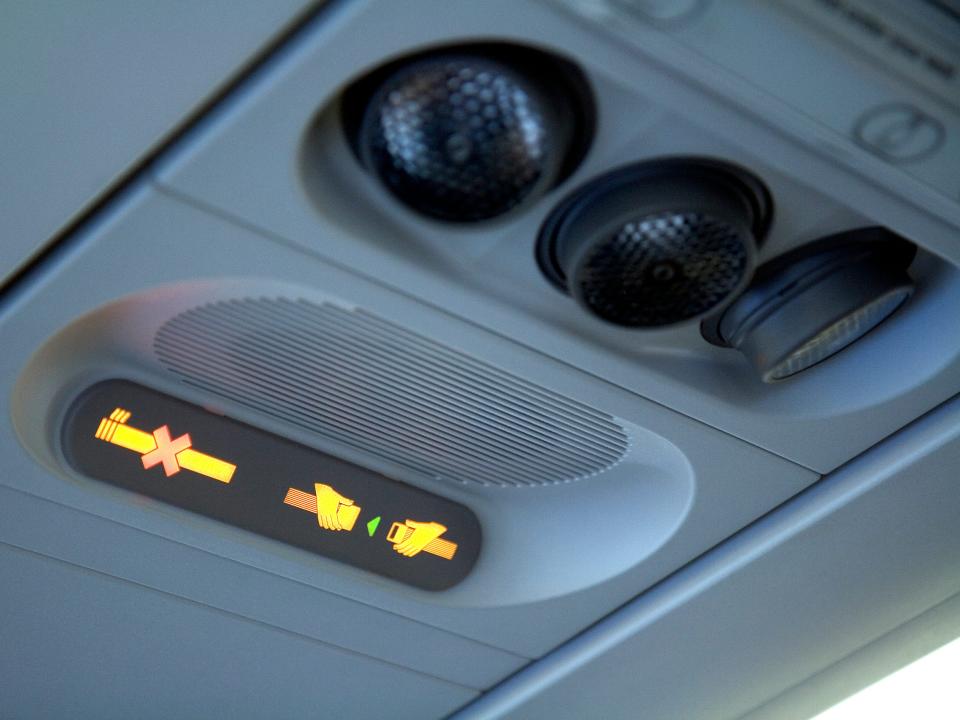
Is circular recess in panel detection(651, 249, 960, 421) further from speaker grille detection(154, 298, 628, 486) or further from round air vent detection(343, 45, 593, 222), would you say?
round air vent detection(343, 45, 593, 222)

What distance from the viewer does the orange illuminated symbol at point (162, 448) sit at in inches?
33.5

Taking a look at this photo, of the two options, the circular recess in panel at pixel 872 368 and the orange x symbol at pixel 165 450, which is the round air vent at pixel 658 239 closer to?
the circular recess in panel at pixel 872 368

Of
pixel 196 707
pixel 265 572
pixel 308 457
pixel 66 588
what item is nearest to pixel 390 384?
pixel 308 457

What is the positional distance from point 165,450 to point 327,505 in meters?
0.16

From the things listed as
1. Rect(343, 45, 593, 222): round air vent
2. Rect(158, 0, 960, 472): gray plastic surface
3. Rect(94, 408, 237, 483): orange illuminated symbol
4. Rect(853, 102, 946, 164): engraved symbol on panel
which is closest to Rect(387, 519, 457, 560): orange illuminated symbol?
Rect(94, 408, 237, 483): orange illuminated symbol

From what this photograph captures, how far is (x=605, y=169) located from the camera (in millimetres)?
677

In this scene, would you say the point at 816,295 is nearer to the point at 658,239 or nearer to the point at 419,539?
the point at 658,239

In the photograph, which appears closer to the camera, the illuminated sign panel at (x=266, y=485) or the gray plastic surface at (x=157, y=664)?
the illuminated sign panel at (x=266, y=485)

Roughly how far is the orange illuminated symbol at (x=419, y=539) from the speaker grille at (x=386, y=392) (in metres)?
0.05

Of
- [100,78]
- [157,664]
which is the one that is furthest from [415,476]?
[100,78]

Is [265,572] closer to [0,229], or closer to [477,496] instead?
[477,496]

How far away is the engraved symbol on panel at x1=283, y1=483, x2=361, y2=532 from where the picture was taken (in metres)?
0.92

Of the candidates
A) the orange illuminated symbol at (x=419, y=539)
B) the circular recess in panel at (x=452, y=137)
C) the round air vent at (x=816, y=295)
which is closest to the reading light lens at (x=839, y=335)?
the round air vent at (x=816, y=295)

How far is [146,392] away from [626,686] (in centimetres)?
65
